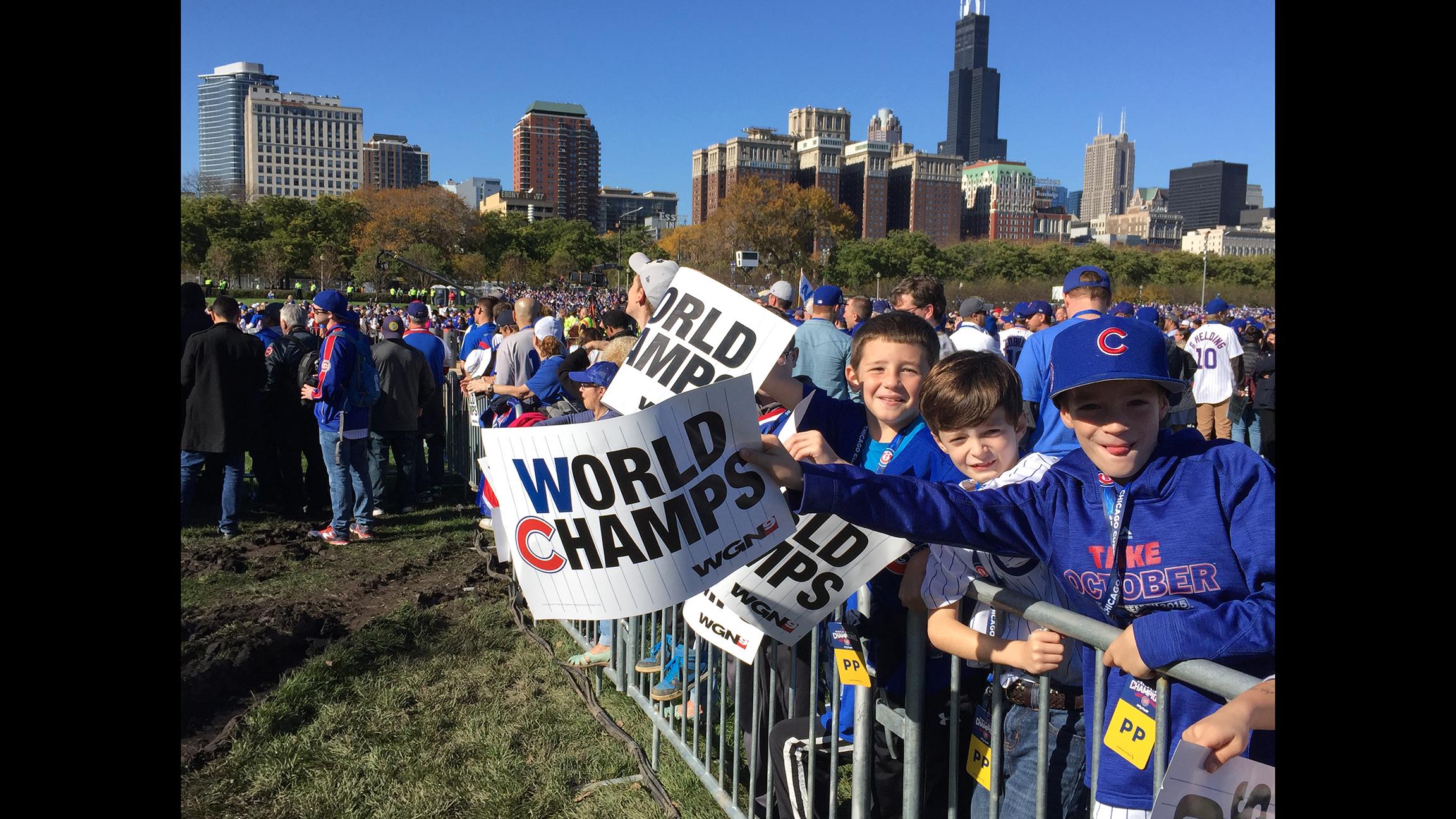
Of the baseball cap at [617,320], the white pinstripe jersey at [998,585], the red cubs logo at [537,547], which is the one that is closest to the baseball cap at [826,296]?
the baseball cap at [617,320]

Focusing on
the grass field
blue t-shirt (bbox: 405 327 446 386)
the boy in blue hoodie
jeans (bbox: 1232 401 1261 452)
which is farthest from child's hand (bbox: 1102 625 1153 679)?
jeans (bbox: 1232 401 1261 452)

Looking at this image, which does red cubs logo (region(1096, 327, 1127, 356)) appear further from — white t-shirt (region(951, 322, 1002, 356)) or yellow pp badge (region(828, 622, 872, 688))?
white t-shirt (region(951, 322, 1002, 356))

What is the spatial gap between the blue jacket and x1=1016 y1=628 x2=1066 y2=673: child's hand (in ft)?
23.8

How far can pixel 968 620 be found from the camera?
2510mm

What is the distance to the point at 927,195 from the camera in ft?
565

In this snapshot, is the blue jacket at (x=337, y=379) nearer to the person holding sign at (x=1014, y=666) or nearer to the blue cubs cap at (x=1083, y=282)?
the blue cubs cap at (x=1083, y=282)

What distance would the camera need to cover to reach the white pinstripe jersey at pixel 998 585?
245cm

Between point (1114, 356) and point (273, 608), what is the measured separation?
19.8 ft

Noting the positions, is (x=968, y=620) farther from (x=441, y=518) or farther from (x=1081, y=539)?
(x=441, y=518)

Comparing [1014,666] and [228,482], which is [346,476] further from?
[1014,666]

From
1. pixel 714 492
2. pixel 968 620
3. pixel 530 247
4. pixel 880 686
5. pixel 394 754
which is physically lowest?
pixel 394 754

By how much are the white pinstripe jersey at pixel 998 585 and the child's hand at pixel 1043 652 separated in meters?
0.15
